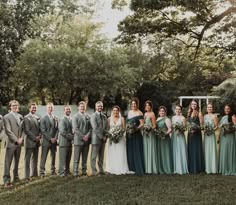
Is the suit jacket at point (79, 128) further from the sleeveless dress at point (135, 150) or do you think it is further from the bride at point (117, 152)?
the sleeveless dress at point (135, 150)

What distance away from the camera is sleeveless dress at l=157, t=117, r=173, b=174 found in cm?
1090

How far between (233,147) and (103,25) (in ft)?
86.4

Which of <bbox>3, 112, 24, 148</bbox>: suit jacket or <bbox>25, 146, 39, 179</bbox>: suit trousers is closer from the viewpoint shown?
<bbox>3, 112, 24, 148</bbox>: suit jacket

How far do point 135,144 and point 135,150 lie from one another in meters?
0.15

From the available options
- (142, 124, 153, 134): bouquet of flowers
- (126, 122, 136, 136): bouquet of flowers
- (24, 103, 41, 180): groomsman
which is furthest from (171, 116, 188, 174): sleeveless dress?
(24, 103, 41, 180): groomsman

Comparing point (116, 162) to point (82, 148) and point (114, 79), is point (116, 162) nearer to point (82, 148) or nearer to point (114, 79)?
point (82, 148)

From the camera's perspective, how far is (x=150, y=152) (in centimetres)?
1084

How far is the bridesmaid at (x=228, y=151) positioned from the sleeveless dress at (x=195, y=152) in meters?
0.49

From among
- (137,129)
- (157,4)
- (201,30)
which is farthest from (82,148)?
(201,30)

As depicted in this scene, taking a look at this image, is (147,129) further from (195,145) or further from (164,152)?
(195,145)

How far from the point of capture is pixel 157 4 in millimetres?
12680

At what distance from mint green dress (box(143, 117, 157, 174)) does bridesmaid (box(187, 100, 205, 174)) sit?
0.88m

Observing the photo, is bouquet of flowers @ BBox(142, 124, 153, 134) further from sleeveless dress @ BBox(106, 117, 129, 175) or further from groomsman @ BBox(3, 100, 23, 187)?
groomsman @ BBox(3, 100, 23, 187)

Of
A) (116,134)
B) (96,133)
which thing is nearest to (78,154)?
(96,133)
